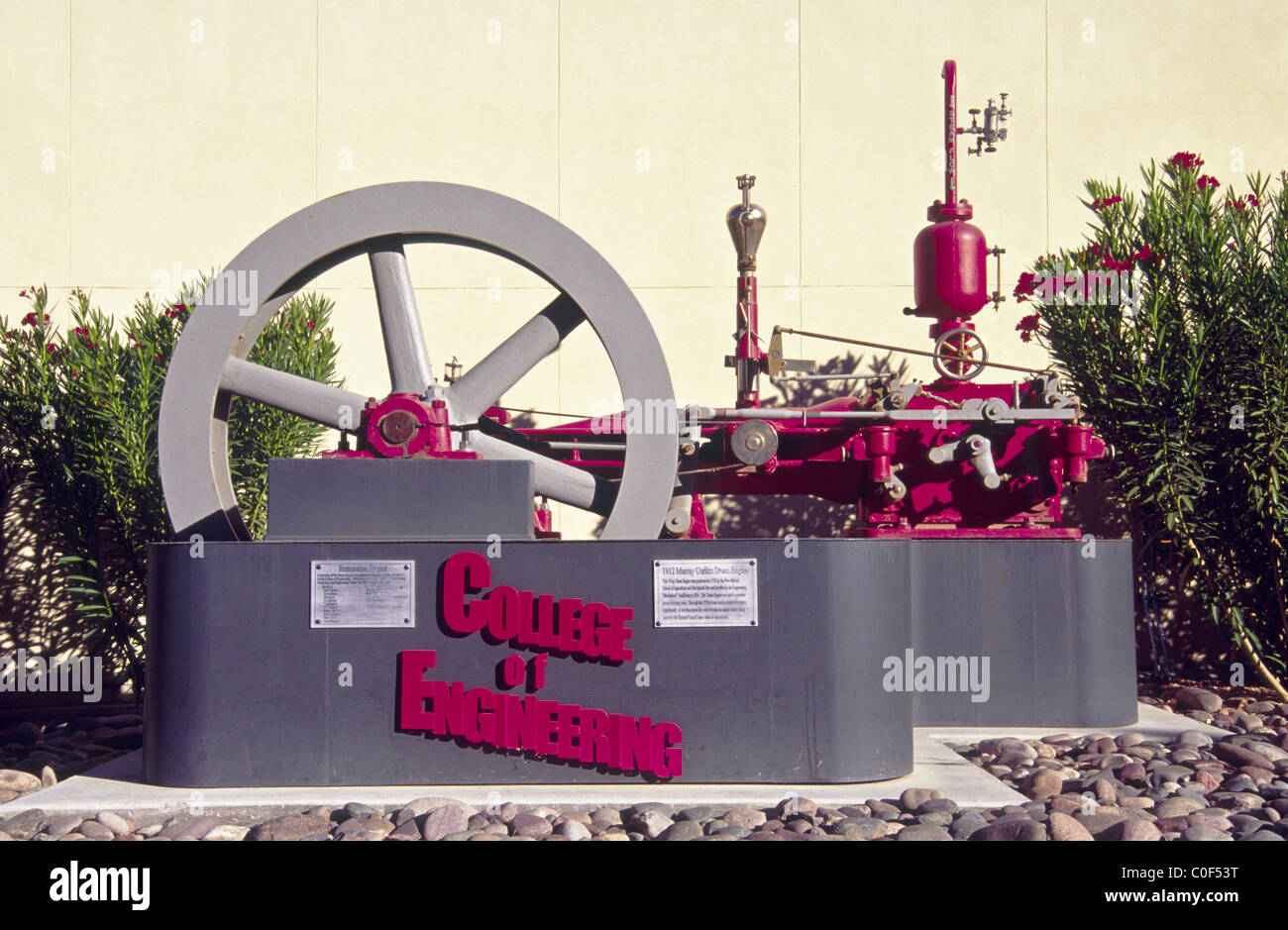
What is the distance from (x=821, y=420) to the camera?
25.2 feet

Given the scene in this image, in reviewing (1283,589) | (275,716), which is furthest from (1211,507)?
(275,716)

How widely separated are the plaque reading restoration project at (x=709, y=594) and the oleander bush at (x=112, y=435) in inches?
156

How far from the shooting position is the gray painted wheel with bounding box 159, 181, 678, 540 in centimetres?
619

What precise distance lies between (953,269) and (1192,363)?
1.71m

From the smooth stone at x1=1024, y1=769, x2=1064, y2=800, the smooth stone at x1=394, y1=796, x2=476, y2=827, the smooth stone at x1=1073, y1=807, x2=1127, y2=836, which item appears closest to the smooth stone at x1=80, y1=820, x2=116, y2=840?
the smooth stone at x1=394, y1=796, x2=476, y2=827

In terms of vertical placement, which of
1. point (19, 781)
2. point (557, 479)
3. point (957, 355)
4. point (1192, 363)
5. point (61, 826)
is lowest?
point (19, 781)

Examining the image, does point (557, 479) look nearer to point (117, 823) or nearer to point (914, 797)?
point (914, 797)

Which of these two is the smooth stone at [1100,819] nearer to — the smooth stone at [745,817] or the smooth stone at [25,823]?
the smooth stone at [745,817]

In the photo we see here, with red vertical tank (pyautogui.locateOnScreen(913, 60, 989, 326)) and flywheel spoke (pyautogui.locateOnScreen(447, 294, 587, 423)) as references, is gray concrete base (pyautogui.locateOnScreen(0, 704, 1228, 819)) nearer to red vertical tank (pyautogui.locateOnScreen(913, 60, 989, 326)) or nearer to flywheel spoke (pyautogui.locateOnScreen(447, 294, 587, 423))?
flywheel spoke (pyautogui.locateOnScreen(447, 294, 587, 423))

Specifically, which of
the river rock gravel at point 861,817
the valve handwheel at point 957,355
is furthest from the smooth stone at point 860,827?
the valve handwheel at point 957,355

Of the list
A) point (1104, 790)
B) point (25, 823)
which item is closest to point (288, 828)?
point (25, 823)

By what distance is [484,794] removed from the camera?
5371 mm

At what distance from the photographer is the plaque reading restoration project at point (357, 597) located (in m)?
5.52

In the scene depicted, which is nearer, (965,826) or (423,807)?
(965,826)
